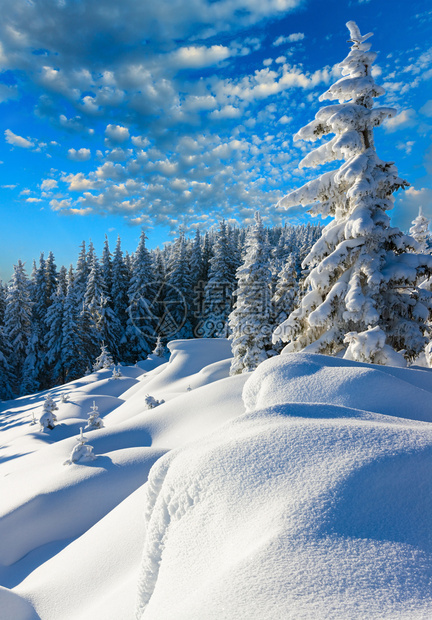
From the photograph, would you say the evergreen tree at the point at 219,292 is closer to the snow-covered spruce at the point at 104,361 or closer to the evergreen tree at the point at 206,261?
the evergreen tree at the point at 206,261

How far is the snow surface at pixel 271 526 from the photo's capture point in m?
1.36

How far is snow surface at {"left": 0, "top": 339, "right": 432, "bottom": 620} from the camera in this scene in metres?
1.36

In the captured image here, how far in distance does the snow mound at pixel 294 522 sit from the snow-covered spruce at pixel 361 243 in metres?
5.61

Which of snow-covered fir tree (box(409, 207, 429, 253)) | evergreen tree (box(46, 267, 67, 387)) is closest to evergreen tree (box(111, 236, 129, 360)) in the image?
evergreen tree (box(46, 267, 67, 387))

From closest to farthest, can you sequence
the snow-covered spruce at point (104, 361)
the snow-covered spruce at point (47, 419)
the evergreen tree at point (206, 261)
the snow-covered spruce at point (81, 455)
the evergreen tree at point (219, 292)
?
the snow-covered spruce at point (81, 455) < the snow-covered spruce at point (47, 419) < the snow-covered spruce at point (104, 361) < the evergreen tree at point (219, 292) < the evergreen tree at point (206, 261)

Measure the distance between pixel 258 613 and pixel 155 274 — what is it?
37.0 metres

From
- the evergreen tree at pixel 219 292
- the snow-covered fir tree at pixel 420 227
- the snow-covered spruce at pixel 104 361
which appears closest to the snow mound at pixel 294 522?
the snow-covered fir tree at pixel 420 227

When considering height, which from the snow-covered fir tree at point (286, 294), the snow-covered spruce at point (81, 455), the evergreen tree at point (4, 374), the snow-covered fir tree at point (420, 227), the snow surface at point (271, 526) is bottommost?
the evergreen tree at point (4, 374)

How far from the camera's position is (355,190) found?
7.73m

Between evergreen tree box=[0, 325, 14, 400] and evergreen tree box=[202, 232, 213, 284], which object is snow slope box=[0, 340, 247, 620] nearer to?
evergreen tree box=[0, 325, 14, 400]

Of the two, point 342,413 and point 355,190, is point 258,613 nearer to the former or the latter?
point 342,413

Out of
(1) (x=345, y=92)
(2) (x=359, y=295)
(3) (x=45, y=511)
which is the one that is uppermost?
(1) (x=345, y=92)

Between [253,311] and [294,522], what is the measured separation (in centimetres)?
1602

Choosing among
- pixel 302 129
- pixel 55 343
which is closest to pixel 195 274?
pixel 55 343
